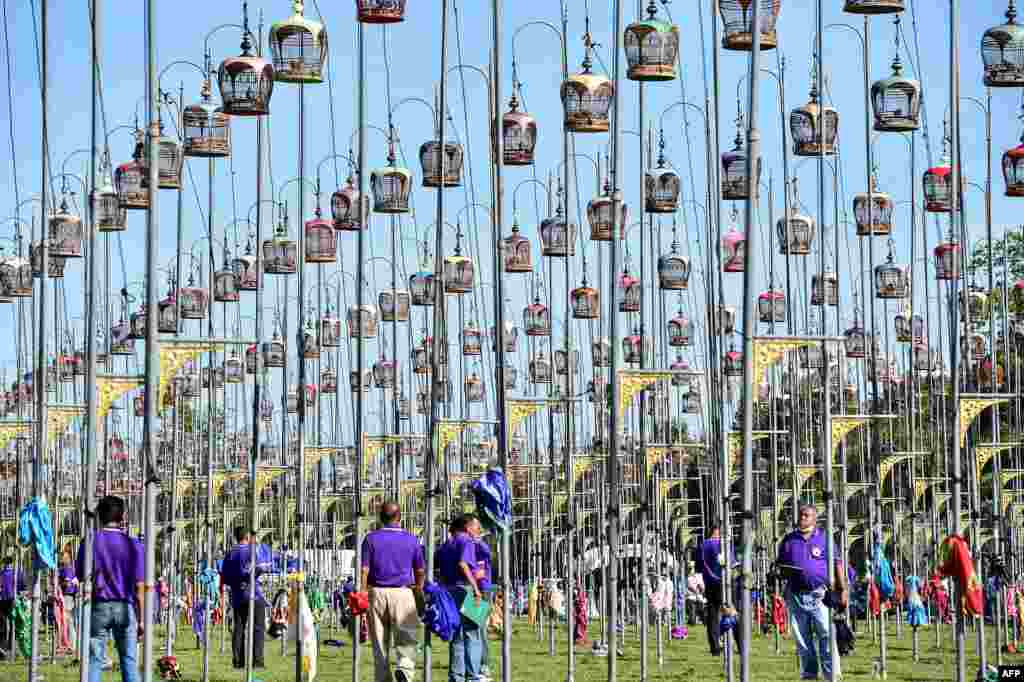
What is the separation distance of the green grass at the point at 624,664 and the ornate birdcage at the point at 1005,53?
7.27 meters

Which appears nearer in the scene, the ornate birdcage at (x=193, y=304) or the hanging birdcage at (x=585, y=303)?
the hanging birdcage at (x=585, y=303)

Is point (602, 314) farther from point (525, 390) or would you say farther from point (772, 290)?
point (525, 390)

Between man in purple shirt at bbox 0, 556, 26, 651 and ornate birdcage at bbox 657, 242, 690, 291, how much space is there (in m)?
11.5

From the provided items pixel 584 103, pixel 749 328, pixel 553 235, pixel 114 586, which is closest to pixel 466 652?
pixel 114 586

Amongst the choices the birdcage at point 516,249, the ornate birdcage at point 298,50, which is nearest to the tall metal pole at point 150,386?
the ornate birdcage at point 298,50

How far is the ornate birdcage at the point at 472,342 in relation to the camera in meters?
39.6

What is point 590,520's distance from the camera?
198 ft

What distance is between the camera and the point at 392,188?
2552cm

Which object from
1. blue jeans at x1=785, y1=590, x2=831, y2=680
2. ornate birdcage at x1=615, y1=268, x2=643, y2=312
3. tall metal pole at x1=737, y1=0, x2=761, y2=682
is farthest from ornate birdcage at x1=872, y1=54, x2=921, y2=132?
ornate birdcage at x1=615, y1=268, x2=643, y2=312

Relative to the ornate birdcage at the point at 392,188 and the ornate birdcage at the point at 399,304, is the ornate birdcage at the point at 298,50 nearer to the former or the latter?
the ornate birdcage at the point at 392,188

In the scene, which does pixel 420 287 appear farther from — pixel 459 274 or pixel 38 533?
pixel 38 533

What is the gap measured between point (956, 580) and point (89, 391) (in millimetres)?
8507

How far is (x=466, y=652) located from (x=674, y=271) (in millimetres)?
13427

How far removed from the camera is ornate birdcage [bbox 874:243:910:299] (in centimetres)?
3531
